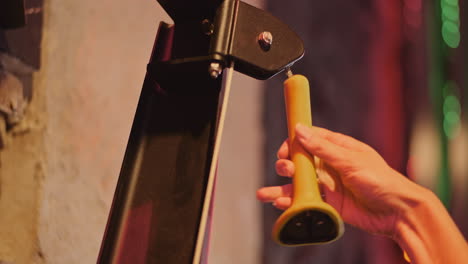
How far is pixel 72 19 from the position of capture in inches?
23.5

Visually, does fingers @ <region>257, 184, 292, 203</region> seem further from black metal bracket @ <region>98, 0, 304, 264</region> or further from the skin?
black metal bracket @ <region>98, 0, 304, 264</region>

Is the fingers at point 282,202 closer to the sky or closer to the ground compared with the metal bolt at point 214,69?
closer to the ground

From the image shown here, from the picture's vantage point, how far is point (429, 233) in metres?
0.57

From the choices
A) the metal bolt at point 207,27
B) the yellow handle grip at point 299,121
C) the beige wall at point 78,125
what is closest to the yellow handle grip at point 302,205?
the yellow handle grip at point 299,121

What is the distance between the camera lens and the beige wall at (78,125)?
0.53 m

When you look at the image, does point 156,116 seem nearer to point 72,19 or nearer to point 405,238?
point 72,19

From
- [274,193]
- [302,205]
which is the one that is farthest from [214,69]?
[274,193]

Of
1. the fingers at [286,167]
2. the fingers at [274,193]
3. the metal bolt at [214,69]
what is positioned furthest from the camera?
the fingers at [274,193]

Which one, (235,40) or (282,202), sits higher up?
(235,40)

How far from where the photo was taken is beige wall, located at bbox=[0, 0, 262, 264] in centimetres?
53

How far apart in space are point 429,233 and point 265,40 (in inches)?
13.9

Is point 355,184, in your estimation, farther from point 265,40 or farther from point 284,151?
point 265,40

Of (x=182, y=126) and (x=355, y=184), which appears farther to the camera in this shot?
(x=355, y=184)

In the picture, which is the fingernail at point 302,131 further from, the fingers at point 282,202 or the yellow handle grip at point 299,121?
the fingers at point 282,202
